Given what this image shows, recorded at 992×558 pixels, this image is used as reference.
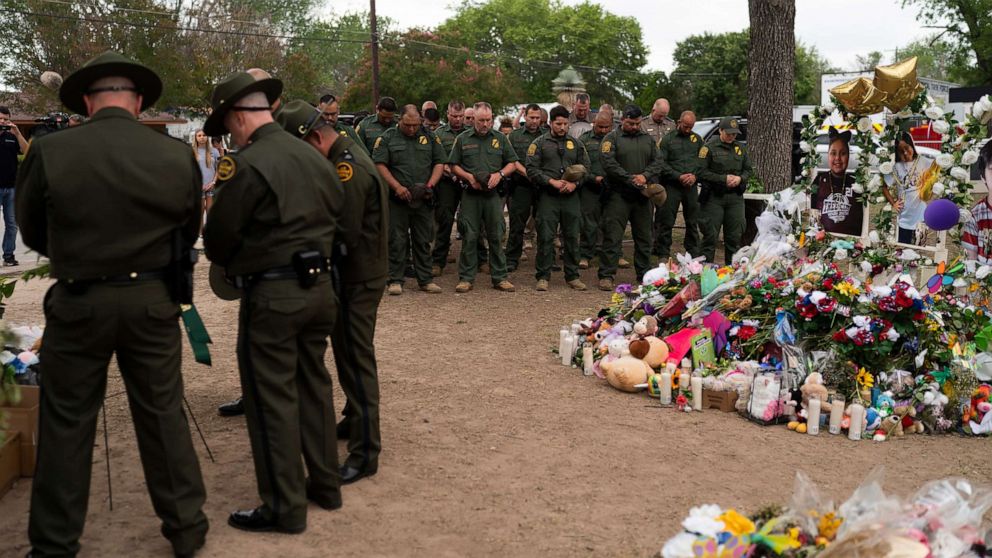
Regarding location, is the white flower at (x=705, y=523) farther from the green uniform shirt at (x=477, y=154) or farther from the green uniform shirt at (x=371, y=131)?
the green uniform shirt at (x=371, y=131)

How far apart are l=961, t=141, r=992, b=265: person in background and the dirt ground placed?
228 centimetres

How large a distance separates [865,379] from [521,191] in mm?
5614

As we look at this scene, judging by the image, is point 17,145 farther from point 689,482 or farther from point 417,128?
point 689,482

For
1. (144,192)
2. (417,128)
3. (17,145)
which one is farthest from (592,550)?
(17,145)

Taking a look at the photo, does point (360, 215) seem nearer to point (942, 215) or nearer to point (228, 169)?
point (228, 169)

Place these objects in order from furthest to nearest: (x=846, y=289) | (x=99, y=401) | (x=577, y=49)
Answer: (x=577, y=49), (x=846, y=289), (x=99, y=401)

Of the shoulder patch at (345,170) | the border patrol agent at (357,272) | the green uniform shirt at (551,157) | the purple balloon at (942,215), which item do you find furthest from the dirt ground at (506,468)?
the green uniform shirt at (551,157)

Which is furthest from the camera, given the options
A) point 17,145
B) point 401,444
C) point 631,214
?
point 17,145

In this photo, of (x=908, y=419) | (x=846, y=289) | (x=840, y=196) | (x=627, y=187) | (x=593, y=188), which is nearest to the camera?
(x=908, y=419)

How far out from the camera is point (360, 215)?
4.87 m

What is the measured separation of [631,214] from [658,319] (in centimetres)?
360

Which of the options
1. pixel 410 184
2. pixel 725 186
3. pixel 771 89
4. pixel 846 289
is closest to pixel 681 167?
pixel 725 186

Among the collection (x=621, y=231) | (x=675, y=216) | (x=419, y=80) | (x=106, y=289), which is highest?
(x=419, y=80)

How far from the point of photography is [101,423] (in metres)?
5.89
